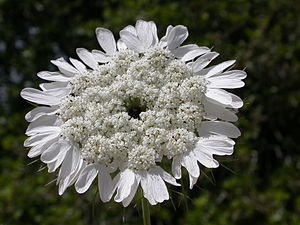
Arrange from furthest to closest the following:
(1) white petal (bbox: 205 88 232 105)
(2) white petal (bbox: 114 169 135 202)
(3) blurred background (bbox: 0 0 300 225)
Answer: (3) blurred background (bbox: 0 0 300 225) < (1) white petal (bbox: 205 88 232 105) < (2) white petal (bbox: 114 169 135 202)

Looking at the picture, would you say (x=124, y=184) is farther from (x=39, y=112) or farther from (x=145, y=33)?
(x=145, y=33)

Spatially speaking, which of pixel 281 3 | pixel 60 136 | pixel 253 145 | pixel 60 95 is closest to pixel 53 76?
pixel 60 95

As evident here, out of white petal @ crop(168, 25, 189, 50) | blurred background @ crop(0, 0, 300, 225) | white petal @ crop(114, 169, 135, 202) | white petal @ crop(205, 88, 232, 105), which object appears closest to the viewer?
white petal @ crop(114, 169, 135, 202)

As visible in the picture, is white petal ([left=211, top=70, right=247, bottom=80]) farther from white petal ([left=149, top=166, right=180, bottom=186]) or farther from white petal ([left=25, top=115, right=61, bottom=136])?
white petal ([left=25, top=115, right=61, bottom=136])

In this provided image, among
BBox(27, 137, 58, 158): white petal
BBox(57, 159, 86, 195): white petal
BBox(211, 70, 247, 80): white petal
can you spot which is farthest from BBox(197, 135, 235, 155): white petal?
BBox(27, 137, 58, 158): white petal

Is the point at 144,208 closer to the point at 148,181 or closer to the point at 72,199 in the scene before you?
the point at 148,181

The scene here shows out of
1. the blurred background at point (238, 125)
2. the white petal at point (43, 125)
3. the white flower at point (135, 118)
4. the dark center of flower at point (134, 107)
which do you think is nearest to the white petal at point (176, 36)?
the white flower at point (135, 118)
